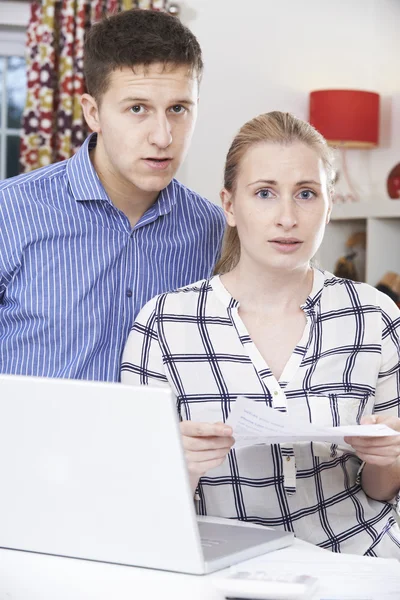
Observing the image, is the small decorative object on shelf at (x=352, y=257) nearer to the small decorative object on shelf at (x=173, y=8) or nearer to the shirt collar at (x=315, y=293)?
the small decorative object on shelf at (x=173, y=8)

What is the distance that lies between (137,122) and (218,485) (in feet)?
2.50

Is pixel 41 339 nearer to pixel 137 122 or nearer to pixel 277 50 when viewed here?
pixel 137 122

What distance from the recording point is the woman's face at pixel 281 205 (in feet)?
5.20

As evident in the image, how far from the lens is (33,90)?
4.28 m

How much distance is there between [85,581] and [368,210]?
10.9ft

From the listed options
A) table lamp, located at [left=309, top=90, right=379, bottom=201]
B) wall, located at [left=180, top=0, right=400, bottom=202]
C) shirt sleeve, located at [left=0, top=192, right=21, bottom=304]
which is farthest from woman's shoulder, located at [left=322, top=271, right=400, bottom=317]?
wall, located at [left=180, top=0, right=400, bottom=202]

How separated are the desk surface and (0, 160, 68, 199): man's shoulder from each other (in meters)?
1.04

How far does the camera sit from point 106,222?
1939 mm

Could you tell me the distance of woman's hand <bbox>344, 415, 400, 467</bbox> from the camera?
134 centimetres

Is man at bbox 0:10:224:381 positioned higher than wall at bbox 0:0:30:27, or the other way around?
wall at bbox 0:0:30:27

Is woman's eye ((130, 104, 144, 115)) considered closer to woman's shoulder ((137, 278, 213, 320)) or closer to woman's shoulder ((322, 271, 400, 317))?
woman's shoulder ((137, 278, 213, 320))

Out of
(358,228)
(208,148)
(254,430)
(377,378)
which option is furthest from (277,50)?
(254,430)

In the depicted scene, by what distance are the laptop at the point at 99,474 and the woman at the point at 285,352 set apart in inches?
19.2

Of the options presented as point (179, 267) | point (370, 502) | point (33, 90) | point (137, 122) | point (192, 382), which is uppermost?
point (33, 90)
